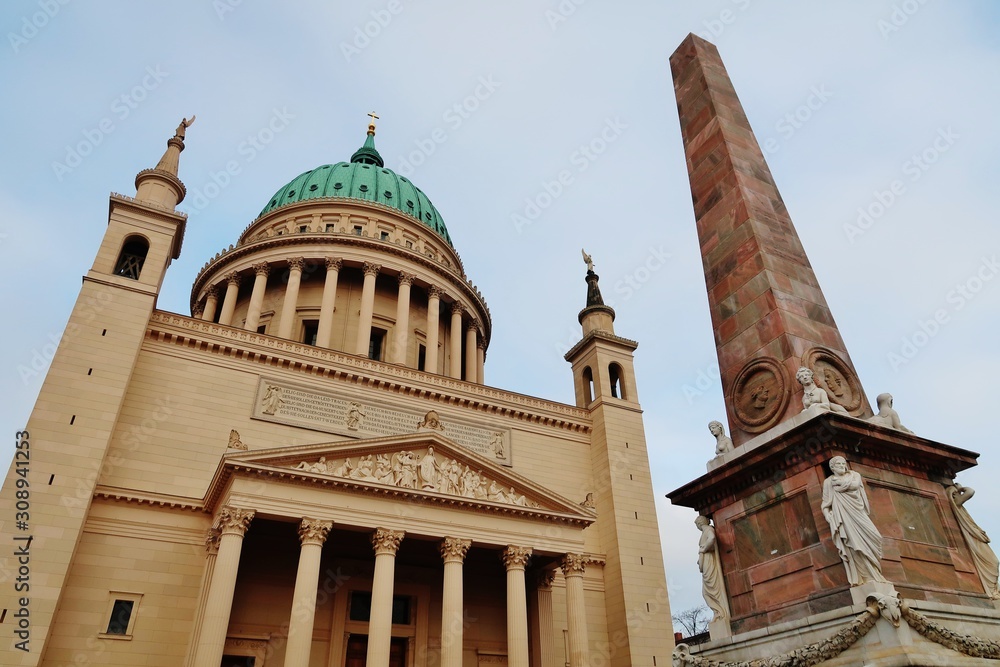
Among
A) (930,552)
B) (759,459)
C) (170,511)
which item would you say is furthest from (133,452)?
(930,552)

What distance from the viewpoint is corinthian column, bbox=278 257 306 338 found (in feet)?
121

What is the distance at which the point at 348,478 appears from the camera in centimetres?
2138

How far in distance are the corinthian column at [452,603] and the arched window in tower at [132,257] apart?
1585 centimetres

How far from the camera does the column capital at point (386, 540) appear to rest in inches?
832

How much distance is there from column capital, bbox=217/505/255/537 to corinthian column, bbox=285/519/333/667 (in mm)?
1627

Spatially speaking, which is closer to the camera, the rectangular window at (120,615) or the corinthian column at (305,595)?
the corinthian column at (305,595)

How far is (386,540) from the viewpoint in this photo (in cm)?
2122

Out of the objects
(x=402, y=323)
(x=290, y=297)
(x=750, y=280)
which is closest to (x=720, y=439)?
(x=750, y=280)

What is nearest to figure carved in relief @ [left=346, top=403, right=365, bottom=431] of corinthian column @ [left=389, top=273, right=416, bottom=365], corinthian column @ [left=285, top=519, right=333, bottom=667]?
corinthian column @ [left=285, top=519, right=333, bottom=667]

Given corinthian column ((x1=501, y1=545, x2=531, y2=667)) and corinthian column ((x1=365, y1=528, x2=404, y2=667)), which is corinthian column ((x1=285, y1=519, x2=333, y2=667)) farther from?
corinthian column ((x1=501, y1=545, x2=531, y2=667))

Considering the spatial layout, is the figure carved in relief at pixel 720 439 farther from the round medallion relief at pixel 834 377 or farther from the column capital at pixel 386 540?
the column capital at pixel 386 540

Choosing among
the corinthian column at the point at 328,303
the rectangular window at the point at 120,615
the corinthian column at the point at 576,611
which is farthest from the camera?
the corinthian column at the point at 328,303

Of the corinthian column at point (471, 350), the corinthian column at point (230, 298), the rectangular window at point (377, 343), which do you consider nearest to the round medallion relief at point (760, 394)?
the rectangular window at point (377, 343)

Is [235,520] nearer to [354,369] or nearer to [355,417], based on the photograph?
[355,417]
